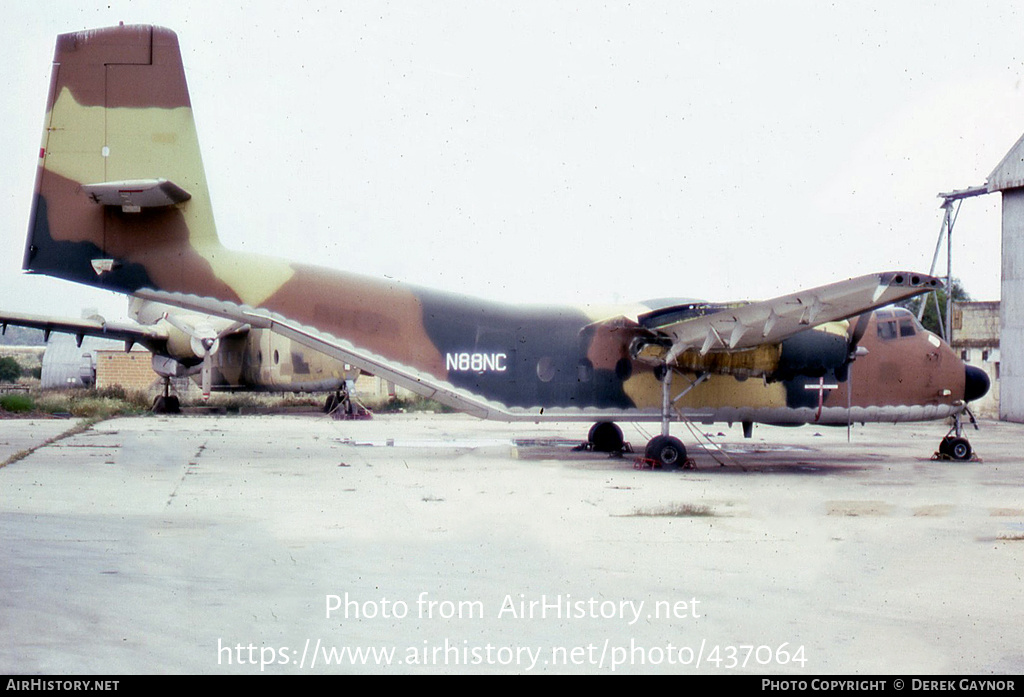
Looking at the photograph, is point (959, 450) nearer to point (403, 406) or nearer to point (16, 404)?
point (403, 406)

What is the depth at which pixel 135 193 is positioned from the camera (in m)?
13.9

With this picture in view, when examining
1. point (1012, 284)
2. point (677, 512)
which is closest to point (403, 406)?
point (1012, 284)

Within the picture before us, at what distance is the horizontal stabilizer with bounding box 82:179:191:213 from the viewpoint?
540 inches

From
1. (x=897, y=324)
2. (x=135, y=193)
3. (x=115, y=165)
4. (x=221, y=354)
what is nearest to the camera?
(x=135, y=193)

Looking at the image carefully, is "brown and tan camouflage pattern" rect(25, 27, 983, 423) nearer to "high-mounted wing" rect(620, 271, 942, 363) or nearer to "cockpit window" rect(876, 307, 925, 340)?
"cockpit window" rect(876, 307, 925, 340)

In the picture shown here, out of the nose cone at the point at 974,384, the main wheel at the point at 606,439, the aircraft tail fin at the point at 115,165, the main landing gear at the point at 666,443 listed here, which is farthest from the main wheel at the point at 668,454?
the aircraft tail fin at the point at 115,165

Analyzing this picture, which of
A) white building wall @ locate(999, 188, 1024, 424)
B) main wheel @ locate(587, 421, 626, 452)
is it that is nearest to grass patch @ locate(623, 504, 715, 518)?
main wheel @ locate(587, 421, 626, 452)

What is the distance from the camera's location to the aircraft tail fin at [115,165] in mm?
14000

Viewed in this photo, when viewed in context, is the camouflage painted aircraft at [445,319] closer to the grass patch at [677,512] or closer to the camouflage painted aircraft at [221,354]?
the grass patch at [677,512]

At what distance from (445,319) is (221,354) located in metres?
17.8

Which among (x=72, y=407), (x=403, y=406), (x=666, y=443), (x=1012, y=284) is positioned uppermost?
(x=1012, y=284)

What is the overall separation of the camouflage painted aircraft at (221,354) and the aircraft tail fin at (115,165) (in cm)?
1439

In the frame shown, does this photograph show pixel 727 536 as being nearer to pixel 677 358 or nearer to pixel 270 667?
pixel 270 667
